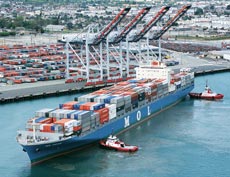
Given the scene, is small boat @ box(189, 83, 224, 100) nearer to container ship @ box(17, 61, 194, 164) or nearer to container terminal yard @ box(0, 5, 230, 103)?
container ship @ box(17, 61, 194, 164)

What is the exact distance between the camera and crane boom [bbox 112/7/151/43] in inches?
1043

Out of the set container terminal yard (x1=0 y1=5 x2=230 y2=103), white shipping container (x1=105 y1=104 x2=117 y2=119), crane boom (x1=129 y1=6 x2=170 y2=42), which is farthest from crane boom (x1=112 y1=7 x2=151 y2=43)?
white shipping container (x1=105 y1=104 x2=117 y2=119)

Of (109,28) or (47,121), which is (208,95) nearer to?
(109,28)

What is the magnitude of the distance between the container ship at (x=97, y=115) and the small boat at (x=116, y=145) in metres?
0.30

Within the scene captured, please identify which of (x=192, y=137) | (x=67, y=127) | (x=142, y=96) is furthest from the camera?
(x=142, y=96)

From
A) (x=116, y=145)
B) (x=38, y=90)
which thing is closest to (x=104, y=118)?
(x=116, y=145)

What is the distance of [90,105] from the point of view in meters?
15.8

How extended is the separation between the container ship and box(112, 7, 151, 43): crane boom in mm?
4552

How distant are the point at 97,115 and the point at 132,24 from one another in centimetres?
1150

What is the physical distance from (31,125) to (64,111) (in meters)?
1.14

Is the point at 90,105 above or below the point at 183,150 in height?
above

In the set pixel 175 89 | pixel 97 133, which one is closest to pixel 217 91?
pixel 175 89

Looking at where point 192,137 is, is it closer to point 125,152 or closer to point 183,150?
point 183,150

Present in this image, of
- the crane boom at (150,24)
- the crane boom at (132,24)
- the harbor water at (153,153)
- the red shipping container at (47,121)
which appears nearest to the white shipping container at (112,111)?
the harbor water at (153,153)
